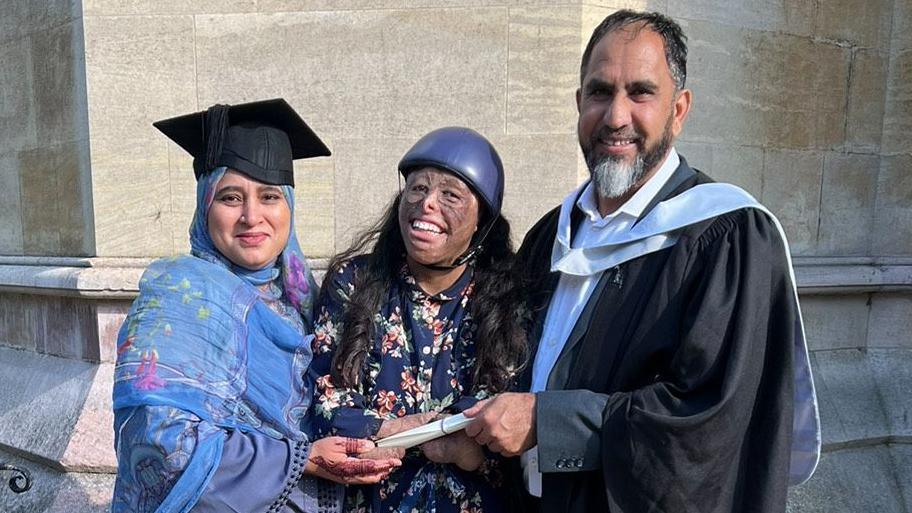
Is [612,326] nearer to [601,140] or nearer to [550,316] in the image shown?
[550,316]

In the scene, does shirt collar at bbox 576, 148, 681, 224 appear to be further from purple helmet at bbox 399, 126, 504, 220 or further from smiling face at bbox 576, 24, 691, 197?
purple helmet at bbox 399, 126, 504, 220

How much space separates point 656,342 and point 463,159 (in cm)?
83

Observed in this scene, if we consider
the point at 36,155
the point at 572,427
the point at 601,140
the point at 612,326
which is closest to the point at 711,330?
the point at 612,326

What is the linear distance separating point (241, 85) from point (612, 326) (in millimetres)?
2910

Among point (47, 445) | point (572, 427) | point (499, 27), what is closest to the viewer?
point (572, 427)

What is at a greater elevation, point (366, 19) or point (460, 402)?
point (366, 19)

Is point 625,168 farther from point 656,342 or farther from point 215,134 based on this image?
point 215,134

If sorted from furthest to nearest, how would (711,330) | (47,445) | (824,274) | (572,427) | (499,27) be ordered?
(824,274) → (47,445) → (499,27) → (572,427) → (711,330)

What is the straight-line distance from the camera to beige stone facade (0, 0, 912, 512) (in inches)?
133

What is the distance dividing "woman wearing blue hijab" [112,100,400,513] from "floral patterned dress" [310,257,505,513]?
0.27 feet

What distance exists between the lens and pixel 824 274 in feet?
13.1

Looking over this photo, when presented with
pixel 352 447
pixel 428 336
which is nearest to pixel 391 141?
pixel 428 336

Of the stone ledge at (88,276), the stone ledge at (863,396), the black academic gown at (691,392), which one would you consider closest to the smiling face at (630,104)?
the black academic gown at (691,392)

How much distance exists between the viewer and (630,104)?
1.71 metres
